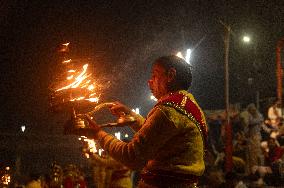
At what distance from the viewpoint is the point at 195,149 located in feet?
10.8

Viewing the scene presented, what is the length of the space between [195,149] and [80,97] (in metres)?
1.05

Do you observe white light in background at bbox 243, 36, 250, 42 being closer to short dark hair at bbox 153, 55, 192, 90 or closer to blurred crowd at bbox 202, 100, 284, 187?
blurred crowd at bbox 202, 100, 284, 187

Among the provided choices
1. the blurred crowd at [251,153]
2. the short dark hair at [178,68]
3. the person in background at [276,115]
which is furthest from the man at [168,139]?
the person in background at [276,115]

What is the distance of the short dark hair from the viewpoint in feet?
11.3

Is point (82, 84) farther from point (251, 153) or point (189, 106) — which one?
point (251, 153)

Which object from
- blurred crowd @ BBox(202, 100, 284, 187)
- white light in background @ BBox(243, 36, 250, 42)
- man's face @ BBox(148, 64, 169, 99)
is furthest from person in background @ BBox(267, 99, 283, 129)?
man's face @ BBox(148, 64, 169, 99)

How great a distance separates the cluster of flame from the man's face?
1.75 ft

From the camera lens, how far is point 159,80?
3.49 metres

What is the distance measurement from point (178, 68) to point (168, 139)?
0.63 m

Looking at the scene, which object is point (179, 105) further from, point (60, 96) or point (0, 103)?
point (0, 103)

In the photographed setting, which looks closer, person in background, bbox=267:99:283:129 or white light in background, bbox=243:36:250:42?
person in background, bbox=267:99:283:129

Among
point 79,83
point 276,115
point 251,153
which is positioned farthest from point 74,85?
point 251,153

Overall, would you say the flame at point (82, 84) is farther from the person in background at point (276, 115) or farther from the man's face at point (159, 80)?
the person in background at point (276, 115)

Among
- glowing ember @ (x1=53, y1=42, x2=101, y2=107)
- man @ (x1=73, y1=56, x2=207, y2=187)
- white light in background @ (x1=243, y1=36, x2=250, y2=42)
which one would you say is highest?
white light in background @ (x1=243, y1=36, x2=250, y2=42)
